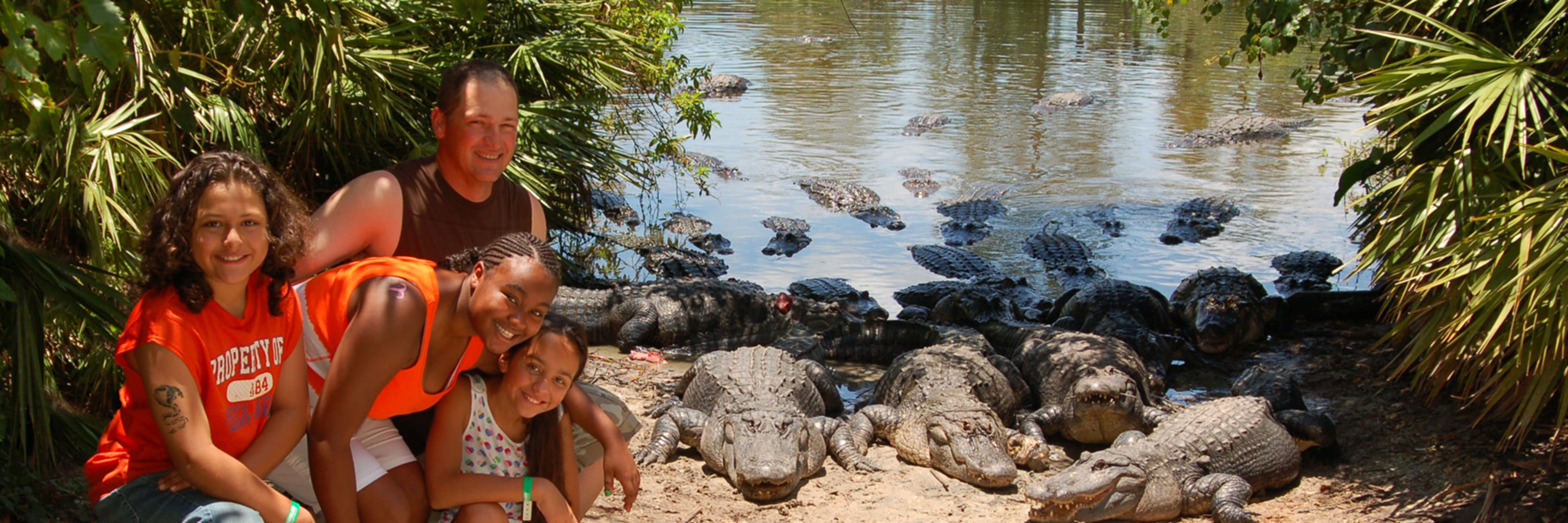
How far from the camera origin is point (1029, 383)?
714cm

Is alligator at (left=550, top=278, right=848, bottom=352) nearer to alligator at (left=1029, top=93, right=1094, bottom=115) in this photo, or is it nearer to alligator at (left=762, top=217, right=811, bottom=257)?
alligator at (left=762, top=217, right=811, bottom=257)

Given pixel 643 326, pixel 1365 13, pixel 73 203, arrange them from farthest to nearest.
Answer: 1. pixel 643 326
2. pixel 1365 13
3. pixel 73 203

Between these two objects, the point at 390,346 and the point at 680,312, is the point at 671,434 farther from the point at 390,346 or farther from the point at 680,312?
the point at 390,346

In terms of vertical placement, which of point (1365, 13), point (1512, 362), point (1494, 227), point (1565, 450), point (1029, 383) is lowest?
point (1029, 383)

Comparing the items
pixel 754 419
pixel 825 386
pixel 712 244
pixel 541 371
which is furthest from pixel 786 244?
pixel 541 371

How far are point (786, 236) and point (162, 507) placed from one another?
27.6ft

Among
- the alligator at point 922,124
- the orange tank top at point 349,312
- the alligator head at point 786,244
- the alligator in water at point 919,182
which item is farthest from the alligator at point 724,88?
the orange tank top at point 349,312

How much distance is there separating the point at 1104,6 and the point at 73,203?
30.7 metres

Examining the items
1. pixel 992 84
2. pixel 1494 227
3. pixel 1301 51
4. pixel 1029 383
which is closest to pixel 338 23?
pixel 1494 227

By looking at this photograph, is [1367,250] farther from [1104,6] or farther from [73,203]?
[1104,6]

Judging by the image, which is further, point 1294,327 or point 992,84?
Answer: point 992,84

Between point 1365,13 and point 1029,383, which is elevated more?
point 1365,13

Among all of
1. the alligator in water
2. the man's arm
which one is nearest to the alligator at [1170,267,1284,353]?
the alligator in water

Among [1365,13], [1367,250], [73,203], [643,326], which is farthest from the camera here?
[643,326]
